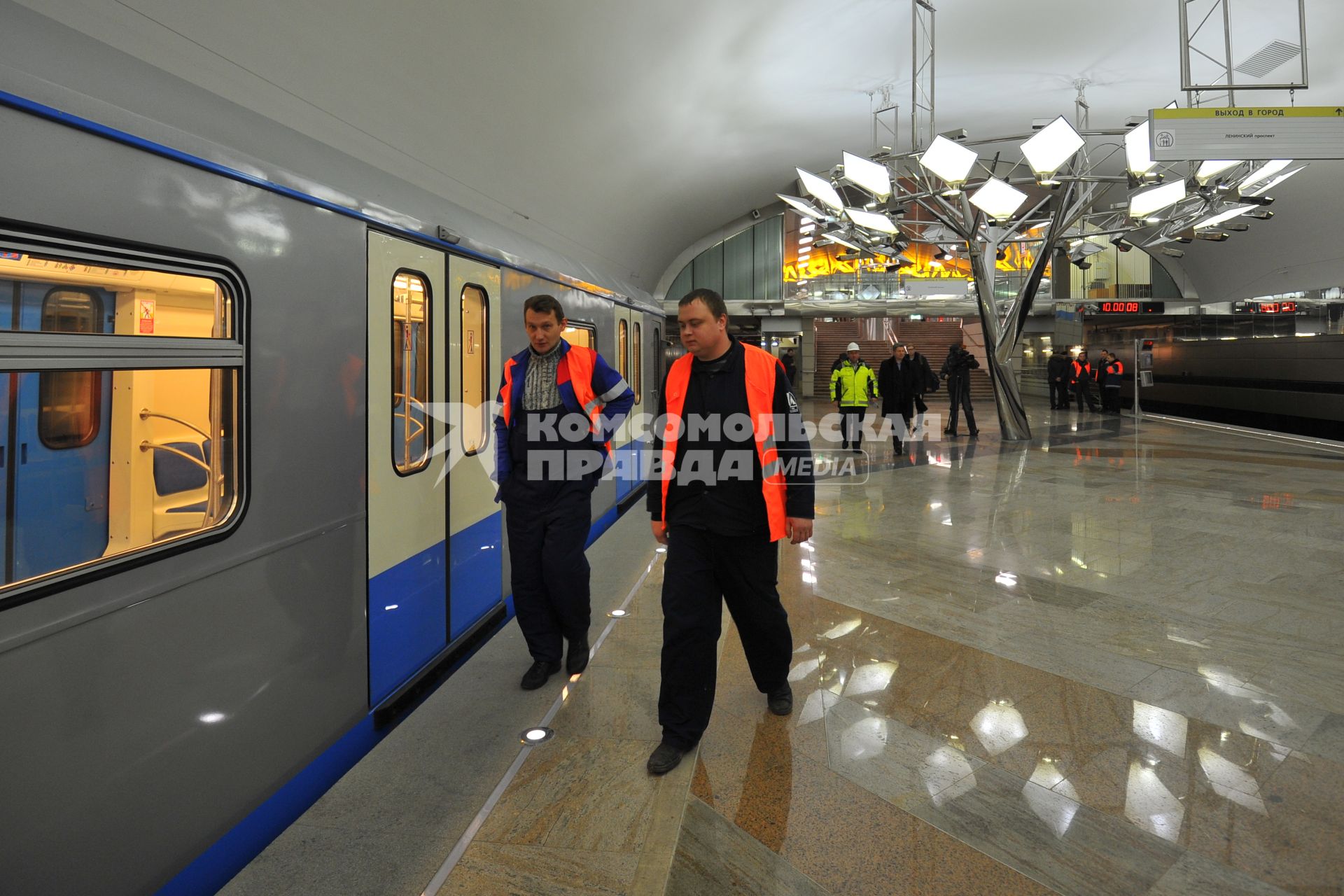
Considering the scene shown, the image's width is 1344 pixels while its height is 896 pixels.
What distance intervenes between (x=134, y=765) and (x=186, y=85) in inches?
76.2

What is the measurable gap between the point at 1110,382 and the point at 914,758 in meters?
22.4

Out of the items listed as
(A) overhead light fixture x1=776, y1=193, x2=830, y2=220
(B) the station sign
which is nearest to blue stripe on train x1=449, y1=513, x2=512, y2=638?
(B) the station sign

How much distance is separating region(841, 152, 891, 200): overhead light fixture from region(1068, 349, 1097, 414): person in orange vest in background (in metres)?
14.2

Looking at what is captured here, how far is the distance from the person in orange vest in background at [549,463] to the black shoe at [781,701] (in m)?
1.01

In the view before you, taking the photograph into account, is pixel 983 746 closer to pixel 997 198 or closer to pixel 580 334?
pixel 580 334

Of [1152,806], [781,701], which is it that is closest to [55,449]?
[781,701]

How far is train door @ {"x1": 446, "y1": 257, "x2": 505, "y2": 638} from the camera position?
3.91 m

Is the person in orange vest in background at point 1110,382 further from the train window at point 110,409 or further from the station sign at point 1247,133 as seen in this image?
the train window at point 110,409

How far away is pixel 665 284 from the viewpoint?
3738 centimetres

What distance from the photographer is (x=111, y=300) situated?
77.5 inches

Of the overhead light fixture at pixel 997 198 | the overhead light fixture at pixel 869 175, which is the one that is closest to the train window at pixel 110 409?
the overhead light fixture at pixel 869 175

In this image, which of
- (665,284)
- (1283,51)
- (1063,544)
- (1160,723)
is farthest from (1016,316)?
(665,284)

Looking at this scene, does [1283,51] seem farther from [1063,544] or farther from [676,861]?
[676,861]

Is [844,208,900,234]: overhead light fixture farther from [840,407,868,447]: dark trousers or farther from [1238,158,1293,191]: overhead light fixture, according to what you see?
[1238,158,1293,191]: overhead light fixture
